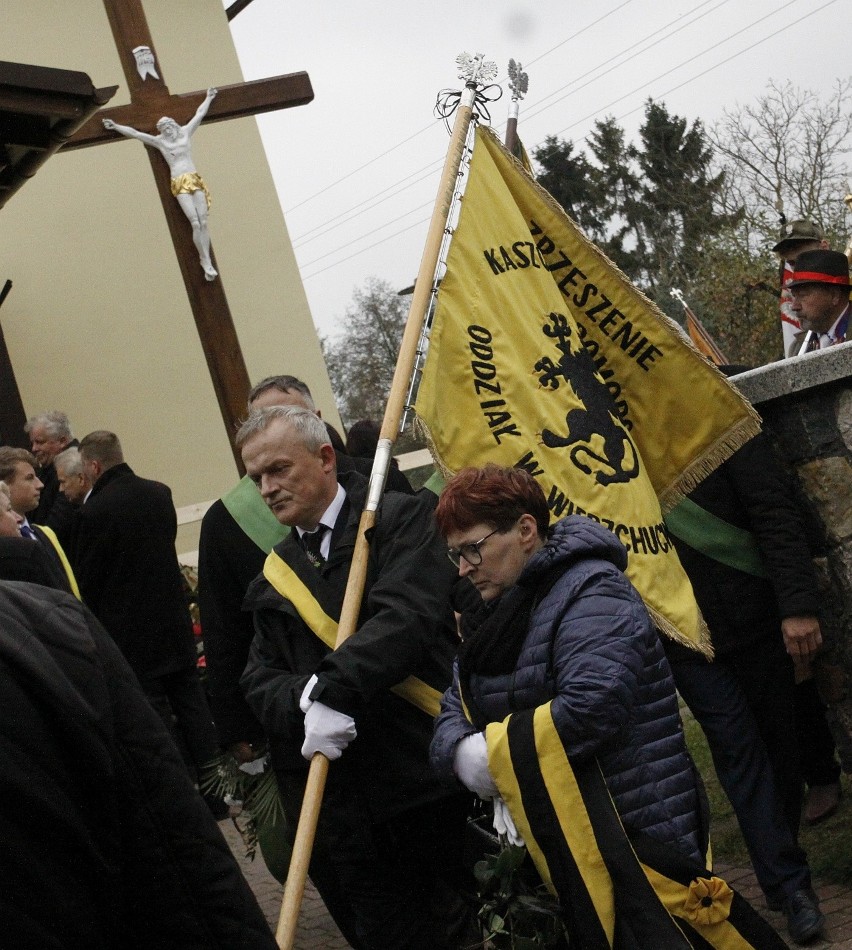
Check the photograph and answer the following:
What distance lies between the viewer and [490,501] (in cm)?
313

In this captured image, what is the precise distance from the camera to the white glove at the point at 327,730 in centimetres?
332

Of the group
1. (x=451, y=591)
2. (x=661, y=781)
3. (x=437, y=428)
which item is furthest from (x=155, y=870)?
(x=437, y=428)

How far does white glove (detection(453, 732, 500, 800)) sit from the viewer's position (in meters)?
3.02

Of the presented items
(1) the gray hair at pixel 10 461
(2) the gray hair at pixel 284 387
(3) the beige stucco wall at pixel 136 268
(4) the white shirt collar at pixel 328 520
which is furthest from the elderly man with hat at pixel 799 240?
(3) the beige stucco wall at pixel 136 268

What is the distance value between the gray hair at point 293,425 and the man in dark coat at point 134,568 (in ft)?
9.96

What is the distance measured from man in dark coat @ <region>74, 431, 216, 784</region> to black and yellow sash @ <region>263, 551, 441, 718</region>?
314cm

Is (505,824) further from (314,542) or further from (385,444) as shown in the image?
(385,444)

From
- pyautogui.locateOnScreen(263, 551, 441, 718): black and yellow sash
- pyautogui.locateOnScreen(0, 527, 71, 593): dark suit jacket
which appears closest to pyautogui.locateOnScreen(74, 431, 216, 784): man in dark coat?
pyautogui.locateOnScreen(0, 527, 71, 593): dark suit jacket

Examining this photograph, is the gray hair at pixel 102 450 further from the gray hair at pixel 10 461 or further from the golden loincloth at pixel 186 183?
the golden loincloth at pixel 186 183

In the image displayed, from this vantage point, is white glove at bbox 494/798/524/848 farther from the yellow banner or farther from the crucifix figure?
the crucifix figure

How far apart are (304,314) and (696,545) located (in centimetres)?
1016

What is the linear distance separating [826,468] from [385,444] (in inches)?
57.2

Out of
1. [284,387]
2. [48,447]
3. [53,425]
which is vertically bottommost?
[284,387]

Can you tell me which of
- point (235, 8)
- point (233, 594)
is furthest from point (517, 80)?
point (235, 8)
